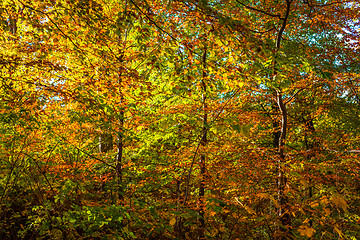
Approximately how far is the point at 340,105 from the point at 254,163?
15.3ft

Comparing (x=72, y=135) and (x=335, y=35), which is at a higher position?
(x=335, y=35)

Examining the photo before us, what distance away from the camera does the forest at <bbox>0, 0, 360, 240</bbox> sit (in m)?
3.22

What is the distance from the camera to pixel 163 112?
5.52 meters

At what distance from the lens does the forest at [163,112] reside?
3.22m

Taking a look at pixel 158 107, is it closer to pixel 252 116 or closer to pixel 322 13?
pixel 252 116

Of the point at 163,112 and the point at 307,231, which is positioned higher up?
the point at 163,112

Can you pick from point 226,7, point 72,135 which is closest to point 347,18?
point 226,7

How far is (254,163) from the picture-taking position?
4582 millimetres

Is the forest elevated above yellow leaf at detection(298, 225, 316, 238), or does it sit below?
above

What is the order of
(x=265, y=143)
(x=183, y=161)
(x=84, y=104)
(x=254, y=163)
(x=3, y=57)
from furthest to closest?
(x=265, y=143) → (x=183, y=161) → (x=254, y=163) → (x=3, y=57) → (x=84, y=104)

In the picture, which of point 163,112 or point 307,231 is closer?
point 307,231

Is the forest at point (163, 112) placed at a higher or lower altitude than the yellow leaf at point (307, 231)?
higher

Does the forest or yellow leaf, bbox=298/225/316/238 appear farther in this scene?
the forest

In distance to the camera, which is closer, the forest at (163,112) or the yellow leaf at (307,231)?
the yellow leaf at (307,231)
